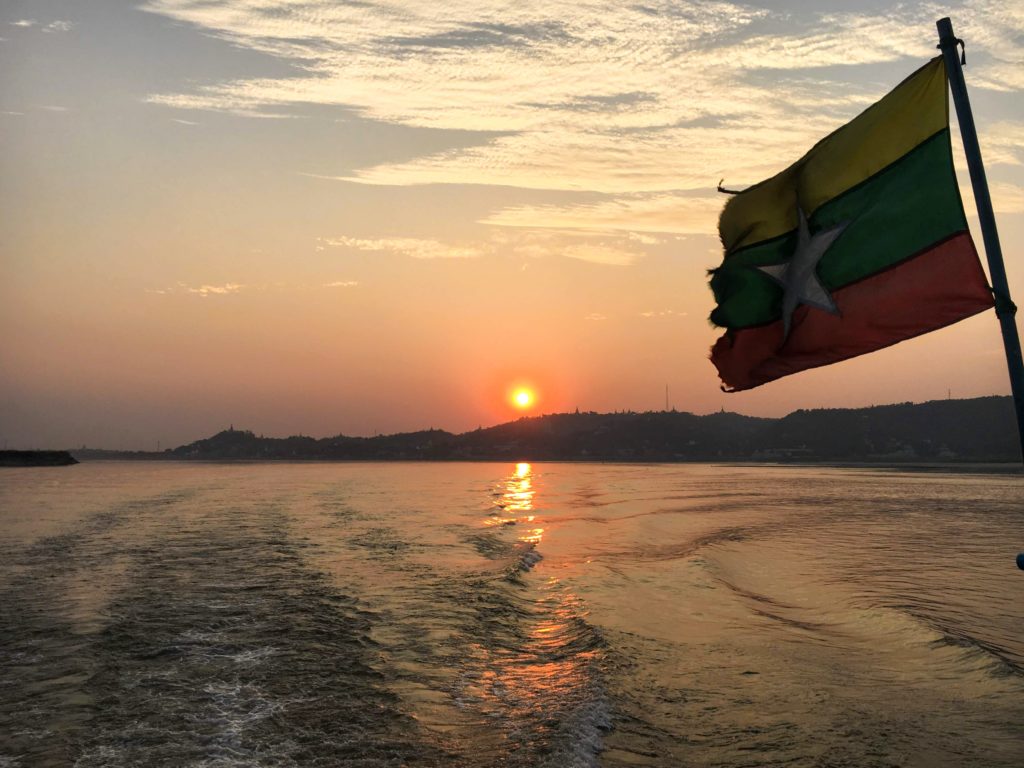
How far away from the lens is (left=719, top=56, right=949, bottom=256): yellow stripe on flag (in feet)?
25.2

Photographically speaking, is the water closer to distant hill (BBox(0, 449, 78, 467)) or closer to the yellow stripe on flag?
the yellow stripe on flag

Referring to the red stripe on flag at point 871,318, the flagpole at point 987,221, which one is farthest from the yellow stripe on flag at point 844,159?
the red stripe on flag at point 871,318

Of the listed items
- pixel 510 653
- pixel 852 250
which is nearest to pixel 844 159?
pixel 852 250

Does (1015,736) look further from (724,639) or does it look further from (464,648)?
(464,648)

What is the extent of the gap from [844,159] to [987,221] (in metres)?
2.16

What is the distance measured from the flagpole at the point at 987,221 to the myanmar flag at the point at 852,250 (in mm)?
523

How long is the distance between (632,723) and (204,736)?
5211 mm

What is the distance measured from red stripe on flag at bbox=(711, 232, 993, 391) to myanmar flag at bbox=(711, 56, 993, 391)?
0.01 metres

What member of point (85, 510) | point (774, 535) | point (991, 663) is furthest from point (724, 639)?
point (85, 510)

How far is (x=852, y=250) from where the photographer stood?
847cm

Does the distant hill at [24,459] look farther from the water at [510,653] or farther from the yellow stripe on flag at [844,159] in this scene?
the yellow stripe on flag at [844,159]

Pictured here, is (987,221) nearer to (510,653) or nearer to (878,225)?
(878,225)

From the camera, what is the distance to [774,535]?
115 ft

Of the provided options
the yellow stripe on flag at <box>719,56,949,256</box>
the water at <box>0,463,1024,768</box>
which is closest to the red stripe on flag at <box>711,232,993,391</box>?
the yellow stripe on flag at <box>719,56,949,256</box>
